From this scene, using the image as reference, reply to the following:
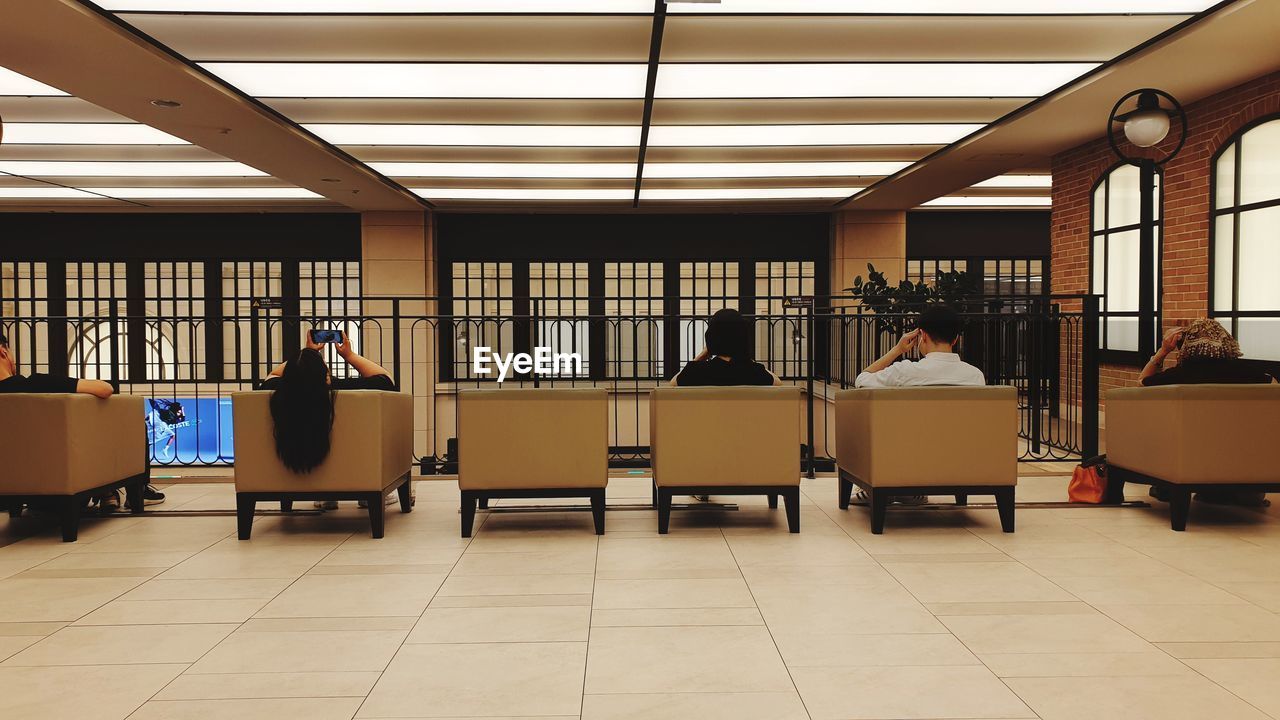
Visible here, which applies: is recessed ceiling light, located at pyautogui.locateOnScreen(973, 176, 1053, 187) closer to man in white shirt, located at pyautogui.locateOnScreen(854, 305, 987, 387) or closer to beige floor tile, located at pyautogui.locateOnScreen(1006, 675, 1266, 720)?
man in white shirt, located at pyautogui.locateOnScreen(854, 305, 987, 387)

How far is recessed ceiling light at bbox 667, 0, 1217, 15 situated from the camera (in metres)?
5.06

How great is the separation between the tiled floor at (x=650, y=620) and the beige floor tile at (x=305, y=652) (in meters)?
0.01

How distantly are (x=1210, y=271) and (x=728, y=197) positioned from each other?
6505 millimetres

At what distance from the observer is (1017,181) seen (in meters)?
→ 11.6

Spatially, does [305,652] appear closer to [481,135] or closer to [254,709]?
[254,709]

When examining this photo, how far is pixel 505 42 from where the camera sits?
5.72 m

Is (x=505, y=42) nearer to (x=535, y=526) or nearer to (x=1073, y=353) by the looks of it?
(x=535, y=526)

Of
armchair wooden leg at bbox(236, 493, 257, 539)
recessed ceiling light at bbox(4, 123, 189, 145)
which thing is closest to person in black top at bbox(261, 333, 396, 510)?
armchair wooden leg at bbox(236, 493, 257, 539)

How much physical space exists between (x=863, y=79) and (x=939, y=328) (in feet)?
9.33

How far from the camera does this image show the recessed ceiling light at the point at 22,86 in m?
6.52

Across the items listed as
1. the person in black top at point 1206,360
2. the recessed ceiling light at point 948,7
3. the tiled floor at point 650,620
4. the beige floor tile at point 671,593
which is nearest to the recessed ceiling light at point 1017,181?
the recessed ceiling light at point 948,7

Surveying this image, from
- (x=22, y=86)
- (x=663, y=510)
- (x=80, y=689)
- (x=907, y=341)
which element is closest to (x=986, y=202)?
(x=907, y=341)

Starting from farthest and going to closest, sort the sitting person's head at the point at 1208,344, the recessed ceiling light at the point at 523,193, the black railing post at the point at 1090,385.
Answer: the recessed ceiling light at the point at 523,193, the black railing post at the point at 1090,385, the sitting person's head at the point at 1208,344

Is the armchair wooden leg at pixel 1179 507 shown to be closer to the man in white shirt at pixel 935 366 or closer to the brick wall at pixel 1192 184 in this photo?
the man in white shirt at pixel 935 366
